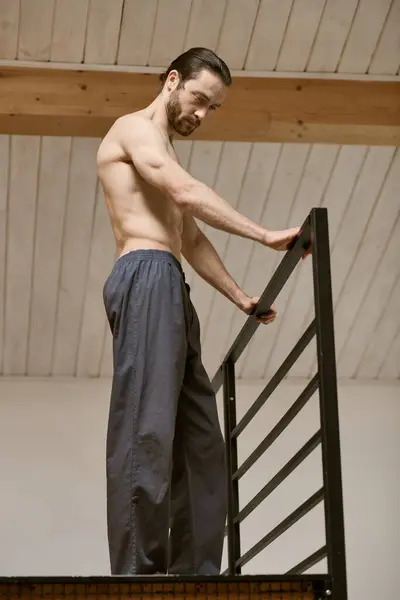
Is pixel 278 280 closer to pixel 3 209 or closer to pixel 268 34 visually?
pixel 268 34

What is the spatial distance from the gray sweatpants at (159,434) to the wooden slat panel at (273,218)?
2.42 meters

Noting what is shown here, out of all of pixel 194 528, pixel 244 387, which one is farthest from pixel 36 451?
pixel 194 528

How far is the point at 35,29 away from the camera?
4438 mm

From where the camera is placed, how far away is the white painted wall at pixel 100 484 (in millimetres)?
5141

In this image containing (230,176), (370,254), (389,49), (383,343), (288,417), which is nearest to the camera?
(288,417)

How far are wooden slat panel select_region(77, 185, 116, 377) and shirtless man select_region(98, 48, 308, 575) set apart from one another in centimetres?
226

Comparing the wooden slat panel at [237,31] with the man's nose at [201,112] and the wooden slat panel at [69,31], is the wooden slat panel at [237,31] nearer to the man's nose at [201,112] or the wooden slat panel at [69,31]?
the wooden slat panel at [69,31]

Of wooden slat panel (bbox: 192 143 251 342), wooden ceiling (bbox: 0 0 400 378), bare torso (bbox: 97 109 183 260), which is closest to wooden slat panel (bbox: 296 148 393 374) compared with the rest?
wooden ceiling (bbox: 0 0 400 378)

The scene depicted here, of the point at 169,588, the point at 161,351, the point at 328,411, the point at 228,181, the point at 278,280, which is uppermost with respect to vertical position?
the point at 228,181

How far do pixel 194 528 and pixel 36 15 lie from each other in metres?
2.63

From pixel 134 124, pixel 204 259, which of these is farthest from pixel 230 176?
pixel 134 124

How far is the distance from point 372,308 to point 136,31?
190 cm

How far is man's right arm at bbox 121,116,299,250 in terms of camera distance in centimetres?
241

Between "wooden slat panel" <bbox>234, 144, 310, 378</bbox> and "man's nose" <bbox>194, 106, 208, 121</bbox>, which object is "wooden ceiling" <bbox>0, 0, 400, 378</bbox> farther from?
"man's nose" <bbox>194, 106, 208, 121</bbox>
